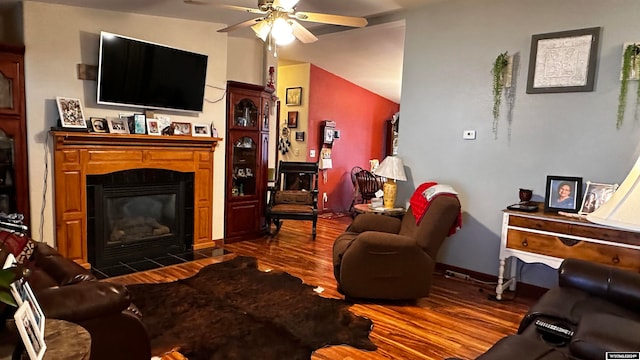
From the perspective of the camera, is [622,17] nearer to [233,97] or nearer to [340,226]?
[233,97]

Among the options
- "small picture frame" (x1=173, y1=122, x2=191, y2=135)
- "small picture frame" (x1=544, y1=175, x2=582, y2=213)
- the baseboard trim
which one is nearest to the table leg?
the baseboard trim

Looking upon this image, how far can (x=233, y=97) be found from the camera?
499cm

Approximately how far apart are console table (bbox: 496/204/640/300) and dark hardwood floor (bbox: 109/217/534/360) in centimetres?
34

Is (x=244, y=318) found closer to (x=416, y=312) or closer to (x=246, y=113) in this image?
(x=416, y=312)

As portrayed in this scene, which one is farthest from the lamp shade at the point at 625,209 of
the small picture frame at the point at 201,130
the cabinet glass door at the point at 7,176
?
the cabinet glass door at the point at 7,176

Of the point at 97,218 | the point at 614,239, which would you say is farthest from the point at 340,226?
the point at 614,239

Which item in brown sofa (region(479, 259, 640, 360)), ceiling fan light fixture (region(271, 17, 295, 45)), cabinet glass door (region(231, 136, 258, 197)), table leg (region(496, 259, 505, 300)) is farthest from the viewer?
cabinet glass door (region(231, 136, 258, 197))

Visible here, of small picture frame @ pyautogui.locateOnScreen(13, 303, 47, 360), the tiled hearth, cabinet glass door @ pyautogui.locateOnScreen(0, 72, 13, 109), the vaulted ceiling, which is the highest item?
the vaulted ceiling

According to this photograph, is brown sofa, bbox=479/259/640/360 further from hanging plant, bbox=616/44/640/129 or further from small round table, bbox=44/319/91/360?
hanging plant, bbox=616/44/640/129

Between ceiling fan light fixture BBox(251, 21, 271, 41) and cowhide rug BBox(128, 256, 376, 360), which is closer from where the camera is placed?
cowhide rug BBox(128, 256, 376, 360)

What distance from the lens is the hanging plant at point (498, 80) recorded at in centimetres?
369

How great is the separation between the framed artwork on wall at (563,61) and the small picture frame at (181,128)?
11.4 feet

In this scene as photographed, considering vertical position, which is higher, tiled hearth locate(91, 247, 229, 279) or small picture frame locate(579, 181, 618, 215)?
small picture frame locate(579, 181, 618, 215)

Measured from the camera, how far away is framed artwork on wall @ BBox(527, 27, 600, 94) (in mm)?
3270
